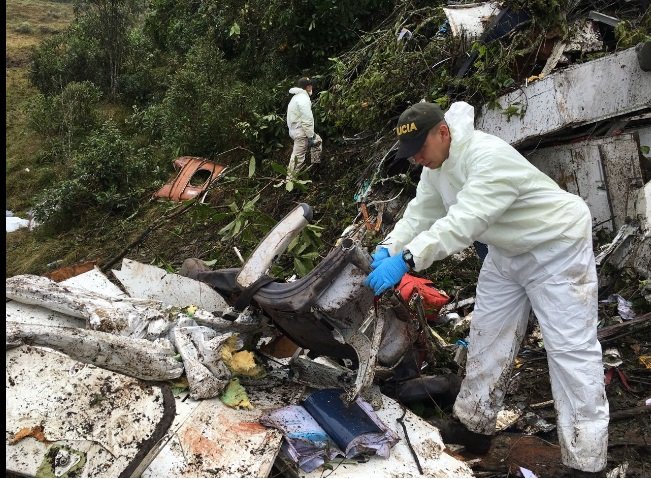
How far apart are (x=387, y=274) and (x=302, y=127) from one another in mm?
5734

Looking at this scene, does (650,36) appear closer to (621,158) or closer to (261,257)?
(621,158)

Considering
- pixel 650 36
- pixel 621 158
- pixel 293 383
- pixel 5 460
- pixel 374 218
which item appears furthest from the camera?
pixel 374 218

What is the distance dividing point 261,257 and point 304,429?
0.82 meters

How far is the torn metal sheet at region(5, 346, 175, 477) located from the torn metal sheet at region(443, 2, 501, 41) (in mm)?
4950

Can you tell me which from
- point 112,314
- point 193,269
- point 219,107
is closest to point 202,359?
point 112,314

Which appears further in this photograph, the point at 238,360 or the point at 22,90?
the point at 22,90

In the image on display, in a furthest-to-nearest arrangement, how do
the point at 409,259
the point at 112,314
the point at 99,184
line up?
the point at 99,184
the point at 112,314
the point at 409,259

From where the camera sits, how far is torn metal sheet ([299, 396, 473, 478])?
97.4 inches

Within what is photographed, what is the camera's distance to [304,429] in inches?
99.7

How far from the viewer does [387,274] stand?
2424mm

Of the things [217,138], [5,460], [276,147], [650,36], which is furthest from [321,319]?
[217,138]

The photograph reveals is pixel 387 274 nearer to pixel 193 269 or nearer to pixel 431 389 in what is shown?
pixel 431 389

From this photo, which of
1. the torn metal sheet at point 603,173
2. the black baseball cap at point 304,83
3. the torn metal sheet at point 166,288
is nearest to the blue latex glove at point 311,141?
the black baseball cap at point 304,83

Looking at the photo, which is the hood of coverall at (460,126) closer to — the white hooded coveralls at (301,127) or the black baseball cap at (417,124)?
the black baseball cap at (417,124)
